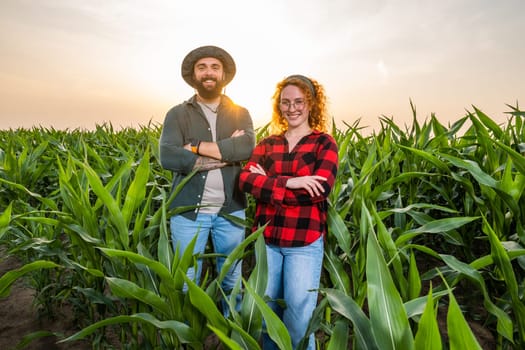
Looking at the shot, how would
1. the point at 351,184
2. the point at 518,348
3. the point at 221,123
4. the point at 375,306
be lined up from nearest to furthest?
the point at 375,306
the point at 518,348
the point at 351,184
the point at 221,123

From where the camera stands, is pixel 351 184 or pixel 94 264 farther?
pixel 351 184

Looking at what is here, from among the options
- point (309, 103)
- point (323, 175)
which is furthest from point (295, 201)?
point (309, 103)

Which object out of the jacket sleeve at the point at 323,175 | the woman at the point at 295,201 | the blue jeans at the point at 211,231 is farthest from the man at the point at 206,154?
the jacket sleeve at the point at 323,175

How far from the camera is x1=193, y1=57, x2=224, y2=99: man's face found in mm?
1700

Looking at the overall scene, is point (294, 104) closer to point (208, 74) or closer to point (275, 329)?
point (208, 74)

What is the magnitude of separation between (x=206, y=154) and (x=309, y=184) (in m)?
0.62

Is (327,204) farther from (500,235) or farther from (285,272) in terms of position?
(500,235)

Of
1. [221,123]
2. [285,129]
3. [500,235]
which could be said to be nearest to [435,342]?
[285,129]

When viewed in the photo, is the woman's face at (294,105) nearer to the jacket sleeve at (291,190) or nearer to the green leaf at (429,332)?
the jacket sleeve at (291,190)

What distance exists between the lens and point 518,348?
1.23m

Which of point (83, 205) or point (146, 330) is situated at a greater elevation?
point (83, 205)

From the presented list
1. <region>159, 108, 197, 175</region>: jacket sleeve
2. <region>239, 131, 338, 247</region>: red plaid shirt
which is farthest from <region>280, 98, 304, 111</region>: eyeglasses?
<region>159, 108, 197, 175</region>: jacket sleeve

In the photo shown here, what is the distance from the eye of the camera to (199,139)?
178cm

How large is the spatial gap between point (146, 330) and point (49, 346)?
42.4 inches
